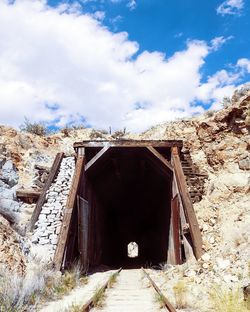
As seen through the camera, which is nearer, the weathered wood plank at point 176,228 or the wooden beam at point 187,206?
the wooden beam at point 187,206

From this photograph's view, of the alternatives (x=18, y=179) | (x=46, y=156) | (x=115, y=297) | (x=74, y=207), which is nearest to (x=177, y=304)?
(x=115, y=297)

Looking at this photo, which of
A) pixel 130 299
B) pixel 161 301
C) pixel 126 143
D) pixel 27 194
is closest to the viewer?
pixel 161 301

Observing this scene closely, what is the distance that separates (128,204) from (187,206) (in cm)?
1093

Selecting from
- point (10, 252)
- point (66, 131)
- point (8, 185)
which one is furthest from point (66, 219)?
point (66, 131)

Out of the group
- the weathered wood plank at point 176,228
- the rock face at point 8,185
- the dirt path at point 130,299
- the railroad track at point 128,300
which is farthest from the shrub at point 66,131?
the railroad track at point 128,300

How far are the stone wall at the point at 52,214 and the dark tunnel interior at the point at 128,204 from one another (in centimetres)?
116

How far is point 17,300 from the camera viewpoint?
6418 mm

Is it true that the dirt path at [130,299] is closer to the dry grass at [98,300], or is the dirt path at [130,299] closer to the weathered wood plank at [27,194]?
the dry grass at [98,300]

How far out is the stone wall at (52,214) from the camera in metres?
11.4

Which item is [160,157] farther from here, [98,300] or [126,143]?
[98,300]

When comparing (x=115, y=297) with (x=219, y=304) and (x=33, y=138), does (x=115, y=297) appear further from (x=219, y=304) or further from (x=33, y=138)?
(x=33, y=138)

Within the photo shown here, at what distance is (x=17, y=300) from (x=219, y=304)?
362 centimetres

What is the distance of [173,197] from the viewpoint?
13.6 metres

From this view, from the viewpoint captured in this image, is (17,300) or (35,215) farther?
(35,215)
